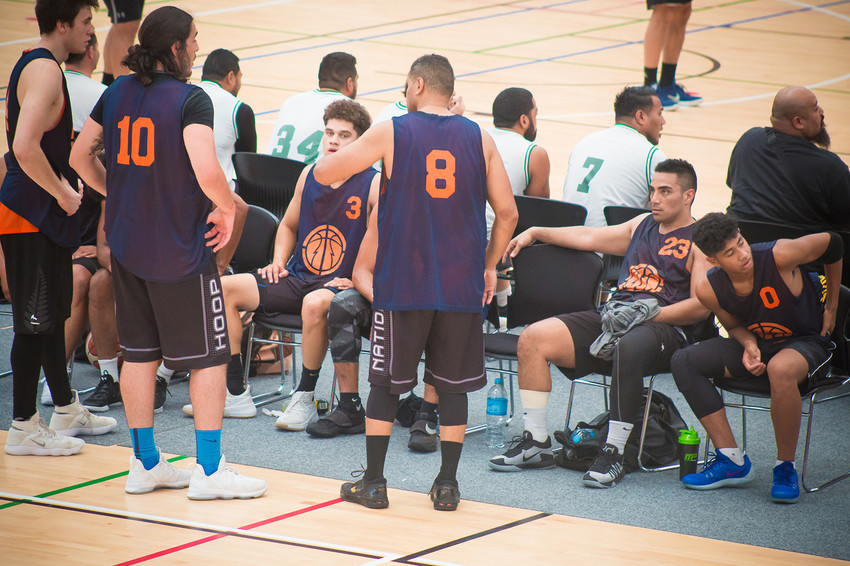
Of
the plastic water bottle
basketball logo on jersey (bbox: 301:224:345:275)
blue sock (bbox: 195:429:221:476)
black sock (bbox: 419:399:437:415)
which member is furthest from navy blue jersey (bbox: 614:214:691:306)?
blue sock (bbox: 195:429:221:476)

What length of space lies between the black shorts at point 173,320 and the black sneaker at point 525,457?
4.12 ft

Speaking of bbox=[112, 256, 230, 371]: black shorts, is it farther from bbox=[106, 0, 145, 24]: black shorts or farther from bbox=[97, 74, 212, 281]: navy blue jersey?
bbox=[106, 0, 145, 24]: black shorts

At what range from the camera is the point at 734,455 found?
4211 millimetres

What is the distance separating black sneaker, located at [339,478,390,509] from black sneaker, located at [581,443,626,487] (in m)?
0.86

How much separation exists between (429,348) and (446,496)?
53 centimetres

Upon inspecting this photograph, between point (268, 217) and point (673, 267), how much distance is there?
6.65ft

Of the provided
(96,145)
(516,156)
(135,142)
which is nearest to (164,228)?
(135,142)

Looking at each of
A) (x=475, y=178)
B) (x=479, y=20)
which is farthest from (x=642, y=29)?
(x=475, y=178)

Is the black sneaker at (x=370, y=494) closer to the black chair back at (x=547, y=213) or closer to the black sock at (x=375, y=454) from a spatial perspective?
the black sock at (x=375, y=454)

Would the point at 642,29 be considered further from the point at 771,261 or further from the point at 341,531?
the point at 341,531

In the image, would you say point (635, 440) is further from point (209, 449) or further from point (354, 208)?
point (209, 449)

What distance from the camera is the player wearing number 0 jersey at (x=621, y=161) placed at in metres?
5.43

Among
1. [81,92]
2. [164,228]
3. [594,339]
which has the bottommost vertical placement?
[594,339]

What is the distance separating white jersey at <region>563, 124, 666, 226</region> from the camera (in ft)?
17.8
